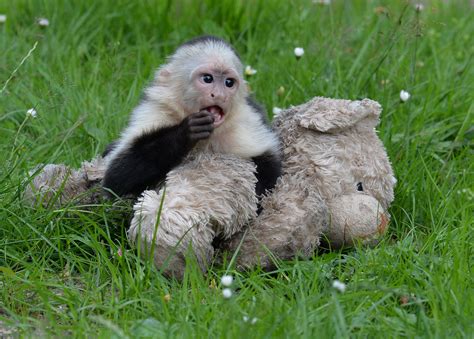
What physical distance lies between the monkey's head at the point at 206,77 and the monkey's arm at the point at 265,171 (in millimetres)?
224

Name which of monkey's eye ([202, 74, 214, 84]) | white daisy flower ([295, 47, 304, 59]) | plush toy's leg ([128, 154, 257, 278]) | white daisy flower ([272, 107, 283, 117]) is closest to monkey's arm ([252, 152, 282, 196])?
plush toy's leg ([128, 154, 257, 278])

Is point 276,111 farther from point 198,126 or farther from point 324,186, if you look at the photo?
point 198,126

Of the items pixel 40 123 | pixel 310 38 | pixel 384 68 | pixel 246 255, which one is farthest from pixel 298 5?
pixel 246 255

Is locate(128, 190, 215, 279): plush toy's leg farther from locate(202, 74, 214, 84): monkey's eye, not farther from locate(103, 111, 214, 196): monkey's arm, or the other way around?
locate(202, 74, 214, 84): monkey's eye

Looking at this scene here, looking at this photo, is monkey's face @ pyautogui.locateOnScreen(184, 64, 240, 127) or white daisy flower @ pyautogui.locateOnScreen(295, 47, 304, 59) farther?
white daisy flower @ pyautogui.locateOnScreen(295, 47, 304, 59)

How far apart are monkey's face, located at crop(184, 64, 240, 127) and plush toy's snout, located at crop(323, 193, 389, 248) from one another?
0.59m

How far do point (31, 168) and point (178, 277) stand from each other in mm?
1248

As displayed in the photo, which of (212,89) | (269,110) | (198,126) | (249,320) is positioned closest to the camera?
(249,320)

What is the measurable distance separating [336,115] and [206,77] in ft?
1.95

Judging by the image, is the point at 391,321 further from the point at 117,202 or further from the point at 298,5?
the point at 298,5

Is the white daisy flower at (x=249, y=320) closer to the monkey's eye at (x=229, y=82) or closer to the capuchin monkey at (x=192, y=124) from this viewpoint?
the capuchin monkey at (x=192, y=124)

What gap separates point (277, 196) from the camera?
11.9ft

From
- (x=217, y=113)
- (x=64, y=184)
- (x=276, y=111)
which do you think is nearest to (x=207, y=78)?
(x=217, y=113)

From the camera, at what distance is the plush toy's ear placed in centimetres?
381
